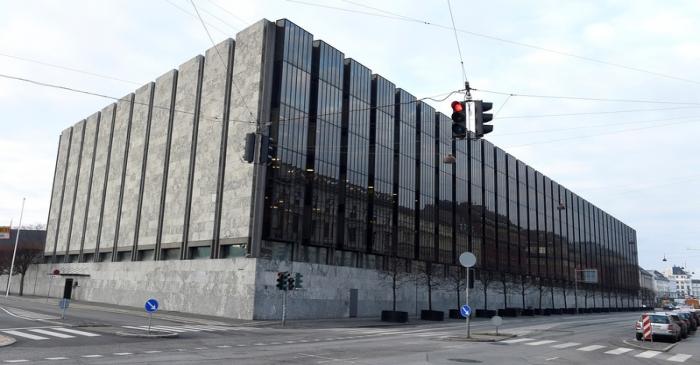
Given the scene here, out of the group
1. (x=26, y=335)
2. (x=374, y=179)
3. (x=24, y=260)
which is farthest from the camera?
(x=24, y=260)

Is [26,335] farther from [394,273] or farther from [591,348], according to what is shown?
[394,273]

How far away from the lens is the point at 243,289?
3991cm

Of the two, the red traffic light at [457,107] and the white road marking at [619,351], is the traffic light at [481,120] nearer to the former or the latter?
the red traffic light at [457,107]

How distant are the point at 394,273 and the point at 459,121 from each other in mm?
38031

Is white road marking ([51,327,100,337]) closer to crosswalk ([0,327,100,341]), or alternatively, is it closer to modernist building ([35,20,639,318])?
crosswalk ([0,327,100,341])

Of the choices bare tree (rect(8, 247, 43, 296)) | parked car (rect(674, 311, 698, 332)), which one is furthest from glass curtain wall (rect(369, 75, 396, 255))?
bare tree (rect(8, 247, 43, 296))

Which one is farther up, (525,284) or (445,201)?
(445,201)

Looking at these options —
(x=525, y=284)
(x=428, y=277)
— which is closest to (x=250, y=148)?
(x=428, y=277)

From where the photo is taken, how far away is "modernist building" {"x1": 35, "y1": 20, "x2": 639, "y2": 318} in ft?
143

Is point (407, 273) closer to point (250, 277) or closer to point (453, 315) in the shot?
point (453, 315)

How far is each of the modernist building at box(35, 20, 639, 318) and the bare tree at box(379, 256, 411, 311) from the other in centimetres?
101

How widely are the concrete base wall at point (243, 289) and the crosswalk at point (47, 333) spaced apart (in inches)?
659

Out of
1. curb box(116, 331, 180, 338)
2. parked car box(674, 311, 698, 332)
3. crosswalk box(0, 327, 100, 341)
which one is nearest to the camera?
crosswalk box(0, 327, 100, 341)

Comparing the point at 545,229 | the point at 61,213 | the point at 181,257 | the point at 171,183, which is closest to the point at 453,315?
the point at 181,257
